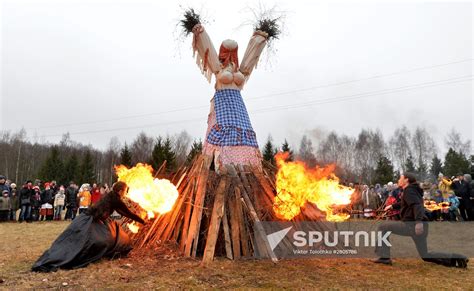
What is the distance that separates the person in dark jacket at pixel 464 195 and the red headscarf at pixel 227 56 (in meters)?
9.51

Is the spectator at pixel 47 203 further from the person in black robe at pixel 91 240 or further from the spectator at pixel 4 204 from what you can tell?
the person in black robe at pixel 91 240

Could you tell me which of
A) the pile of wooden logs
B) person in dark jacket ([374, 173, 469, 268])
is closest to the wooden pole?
the pile of wooden logs

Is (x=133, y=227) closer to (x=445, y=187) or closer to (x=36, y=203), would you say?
(x=36, y=203)

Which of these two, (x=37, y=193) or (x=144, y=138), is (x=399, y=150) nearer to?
(x=144, y=138)

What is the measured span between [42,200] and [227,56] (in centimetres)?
1166

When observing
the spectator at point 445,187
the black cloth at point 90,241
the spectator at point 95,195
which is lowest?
the black cloth at point 90,241

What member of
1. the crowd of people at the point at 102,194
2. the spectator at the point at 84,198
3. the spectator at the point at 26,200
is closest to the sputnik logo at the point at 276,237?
the crowd of people at the point at 102,194

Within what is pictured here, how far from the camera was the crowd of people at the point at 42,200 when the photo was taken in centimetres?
1398

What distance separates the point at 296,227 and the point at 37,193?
1265cm

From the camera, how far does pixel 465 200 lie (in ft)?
40.5

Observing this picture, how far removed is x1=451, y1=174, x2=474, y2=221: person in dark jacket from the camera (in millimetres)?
12277

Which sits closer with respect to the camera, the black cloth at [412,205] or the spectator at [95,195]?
the black cloth at [412,205]

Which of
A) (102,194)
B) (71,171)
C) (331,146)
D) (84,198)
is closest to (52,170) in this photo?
(71,171)

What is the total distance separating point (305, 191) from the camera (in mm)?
6320
